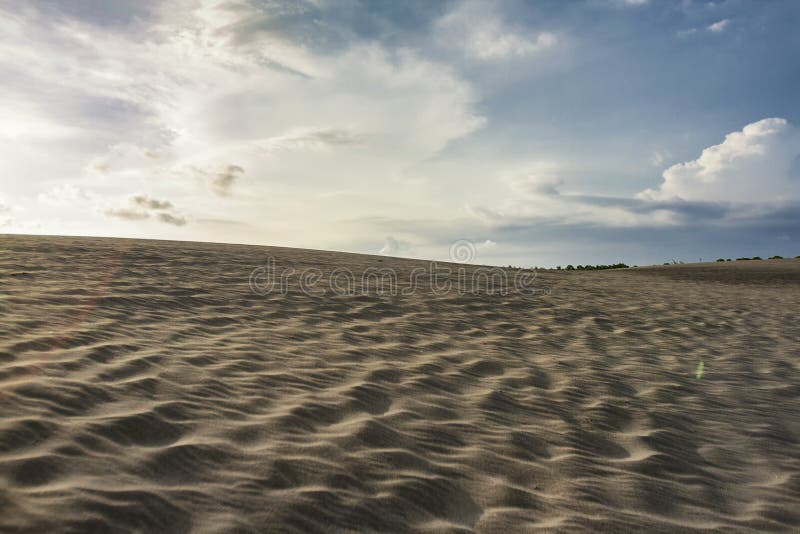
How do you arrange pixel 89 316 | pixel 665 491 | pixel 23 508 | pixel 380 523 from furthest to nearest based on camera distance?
1. pixel 89 316
2. pixel 665 491
3. pixel 380 523
4. pixel 23 508

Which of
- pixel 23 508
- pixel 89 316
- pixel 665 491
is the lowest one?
pixel 665 491

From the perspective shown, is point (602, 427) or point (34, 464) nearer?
point (34, 464)

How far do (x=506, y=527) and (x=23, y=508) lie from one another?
2102mm

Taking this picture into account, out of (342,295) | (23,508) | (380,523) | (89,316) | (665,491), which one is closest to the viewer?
(23,508)

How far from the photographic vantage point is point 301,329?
6.32m

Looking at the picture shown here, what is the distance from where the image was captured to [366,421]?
11.6ft

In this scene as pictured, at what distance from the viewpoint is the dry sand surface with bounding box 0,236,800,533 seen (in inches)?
98.0

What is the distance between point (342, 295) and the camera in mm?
9016

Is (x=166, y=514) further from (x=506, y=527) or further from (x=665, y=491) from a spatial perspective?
(x=665, y=491)

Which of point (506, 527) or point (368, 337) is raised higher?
point (368, 337)

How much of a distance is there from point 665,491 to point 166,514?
2707 mm

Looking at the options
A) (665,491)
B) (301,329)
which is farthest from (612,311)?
(665,491)

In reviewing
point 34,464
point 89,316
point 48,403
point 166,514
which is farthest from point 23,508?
point 89,316

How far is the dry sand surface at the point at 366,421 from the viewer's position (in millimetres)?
2488
